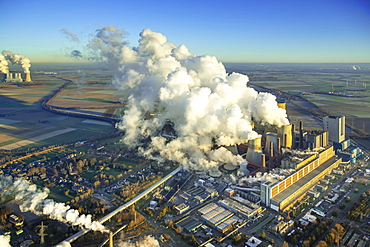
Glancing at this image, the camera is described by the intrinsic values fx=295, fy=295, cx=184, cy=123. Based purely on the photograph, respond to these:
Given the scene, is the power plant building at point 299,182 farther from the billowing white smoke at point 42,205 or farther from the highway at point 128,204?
the billowing white smoke at point 42,205

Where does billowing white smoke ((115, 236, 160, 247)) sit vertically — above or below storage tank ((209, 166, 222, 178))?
below

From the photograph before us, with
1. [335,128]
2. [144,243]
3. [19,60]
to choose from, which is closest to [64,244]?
[144,243]

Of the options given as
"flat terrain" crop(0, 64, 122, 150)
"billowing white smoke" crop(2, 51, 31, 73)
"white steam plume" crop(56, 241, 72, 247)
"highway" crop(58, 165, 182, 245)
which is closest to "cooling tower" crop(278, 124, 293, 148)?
"highway" crop(58, 165, 182, 245)

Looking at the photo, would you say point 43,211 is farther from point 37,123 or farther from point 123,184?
point 37,123

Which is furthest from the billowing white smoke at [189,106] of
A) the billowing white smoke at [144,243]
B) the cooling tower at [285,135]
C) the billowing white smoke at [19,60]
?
the billowing white smoke at [19,60]

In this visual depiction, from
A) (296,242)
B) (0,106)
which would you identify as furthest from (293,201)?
(0,106)

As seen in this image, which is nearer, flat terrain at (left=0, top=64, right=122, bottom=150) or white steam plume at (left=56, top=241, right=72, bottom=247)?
white steam plume at (left=56, top=241, right=72, bottom=247)

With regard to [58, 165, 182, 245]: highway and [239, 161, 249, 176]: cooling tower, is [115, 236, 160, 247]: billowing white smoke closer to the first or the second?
[58, 165, 182, 245]: highway
